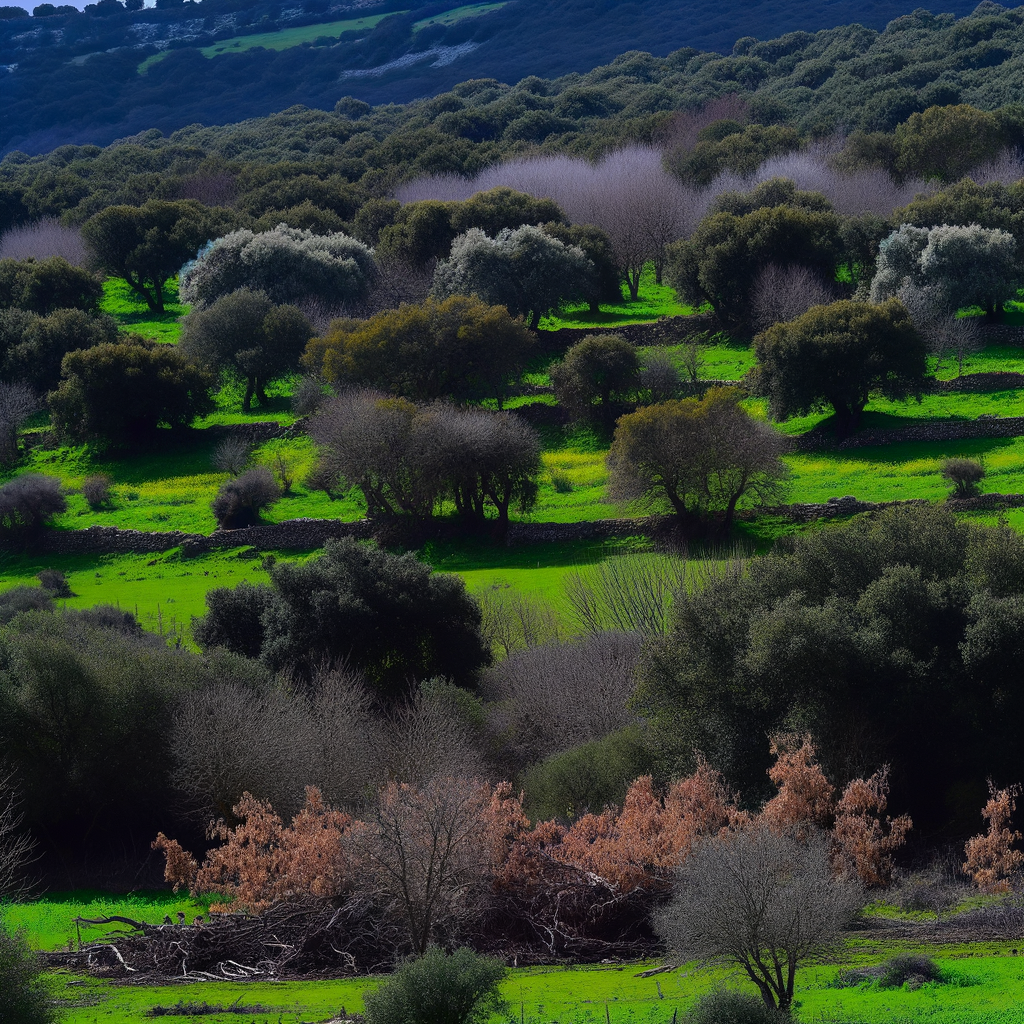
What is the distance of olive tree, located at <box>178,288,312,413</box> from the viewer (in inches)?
2702

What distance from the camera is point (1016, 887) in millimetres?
22766

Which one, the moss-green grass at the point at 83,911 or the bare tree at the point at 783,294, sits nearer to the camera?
the moss-green grass at the point at 83,911

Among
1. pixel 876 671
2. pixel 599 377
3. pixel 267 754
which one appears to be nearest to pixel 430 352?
pixel 599 377

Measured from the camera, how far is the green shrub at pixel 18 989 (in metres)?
16.8

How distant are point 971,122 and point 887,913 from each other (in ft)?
244

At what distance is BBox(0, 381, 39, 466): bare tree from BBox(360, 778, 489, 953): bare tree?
48052 mm

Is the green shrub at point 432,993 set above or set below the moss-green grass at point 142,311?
below

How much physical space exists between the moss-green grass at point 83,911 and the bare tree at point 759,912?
11334 millimetres

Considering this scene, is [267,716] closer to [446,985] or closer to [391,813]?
[391,813]

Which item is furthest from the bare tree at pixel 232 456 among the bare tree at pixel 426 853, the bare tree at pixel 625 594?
the bare tree at pixel 426 853

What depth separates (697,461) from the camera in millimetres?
48562

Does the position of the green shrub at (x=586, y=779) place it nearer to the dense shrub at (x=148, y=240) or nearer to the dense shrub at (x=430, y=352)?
the dense shrub at (x=430, y=352)

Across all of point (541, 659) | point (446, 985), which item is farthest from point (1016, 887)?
point (541, 659)

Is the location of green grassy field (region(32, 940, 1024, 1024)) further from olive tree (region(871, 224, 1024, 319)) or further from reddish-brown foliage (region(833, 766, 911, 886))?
olive tree (region(871, 224, 1024, 319))
